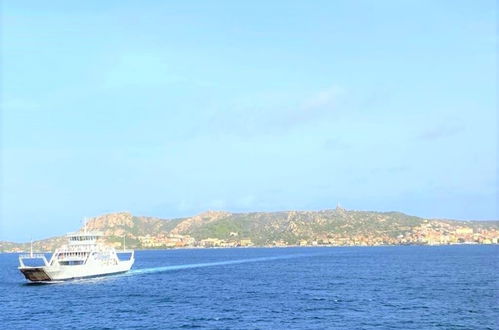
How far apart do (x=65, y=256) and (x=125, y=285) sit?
20.1m

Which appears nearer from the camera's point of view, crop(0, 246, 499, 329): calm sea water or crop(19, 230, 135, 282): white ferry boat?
crop(0, 246, 499, 329): calm sea water

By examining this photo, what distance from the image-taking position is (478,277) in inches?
5359

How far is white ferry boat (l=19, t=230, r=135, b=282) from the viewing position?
134625mm

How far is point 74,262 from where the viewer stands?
143500mm

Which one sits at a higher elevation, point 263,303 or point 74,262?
point 74,262

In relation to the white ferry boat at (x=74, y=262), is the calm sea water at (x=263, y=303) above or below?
below

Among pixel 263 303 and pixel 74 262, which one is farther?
pixel 74 262

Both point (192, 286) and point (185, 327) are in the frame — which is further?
Answer: point (192, 286)

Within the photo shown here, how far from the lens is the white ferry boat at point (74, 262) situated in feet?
442

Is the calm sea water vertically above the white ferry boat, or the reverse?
the white ferry boat

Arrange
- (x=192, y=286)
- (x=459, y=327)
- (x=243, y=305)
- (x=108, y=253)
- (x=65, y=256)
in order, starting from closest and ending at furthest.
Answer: (x=459, y=327)
(x=243, y=305)
(x=192, y=286)
(x=65, y=256)
(x=108, y=253)

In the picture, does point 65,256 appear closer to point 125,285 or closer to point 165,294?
point 125,285

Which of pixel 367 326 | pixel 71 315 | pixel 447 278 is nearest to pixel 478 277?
pixel 447 278

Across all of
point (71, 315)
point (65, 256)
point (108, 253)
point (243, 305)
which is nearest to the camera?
point (71, 315)
